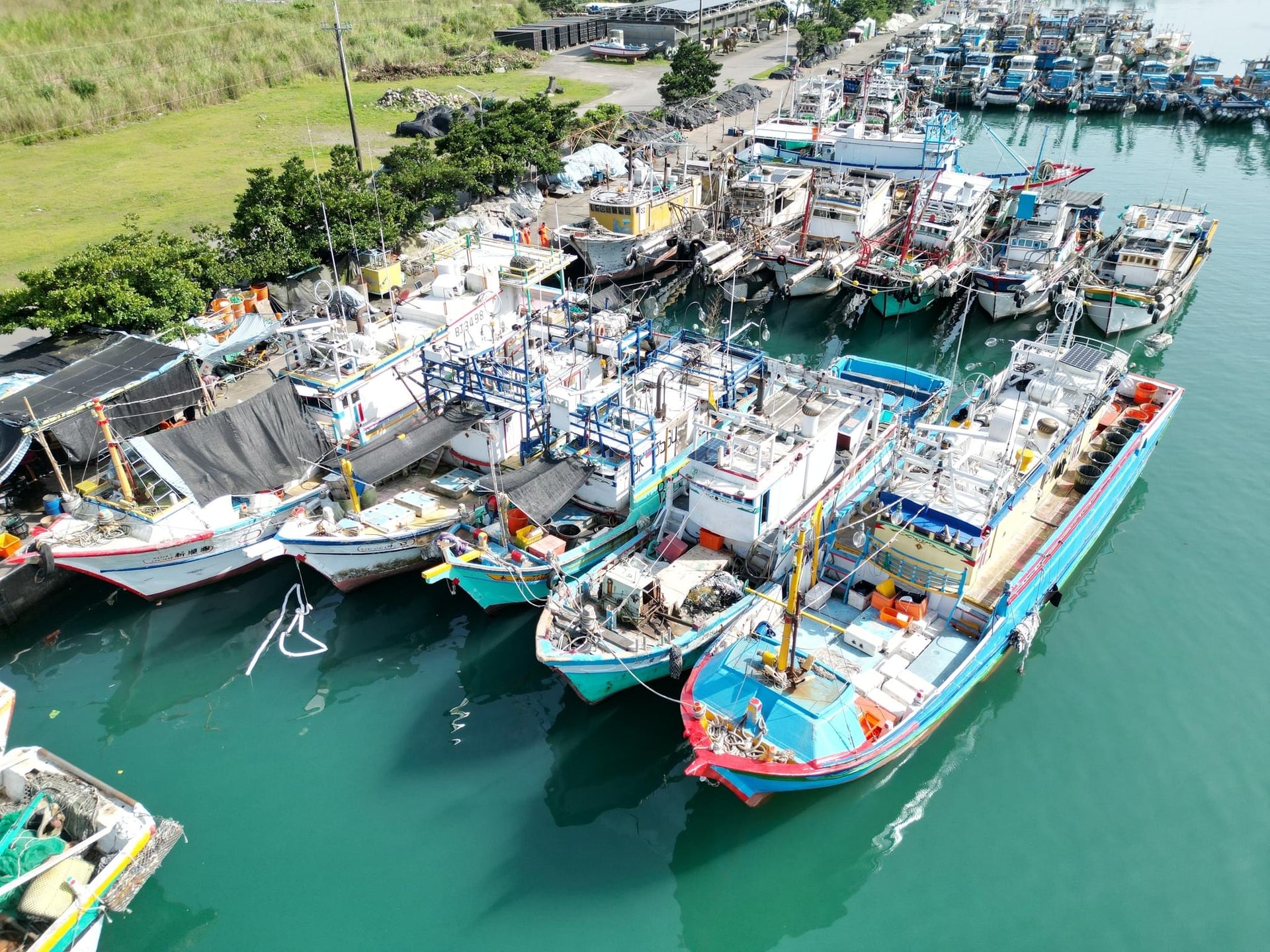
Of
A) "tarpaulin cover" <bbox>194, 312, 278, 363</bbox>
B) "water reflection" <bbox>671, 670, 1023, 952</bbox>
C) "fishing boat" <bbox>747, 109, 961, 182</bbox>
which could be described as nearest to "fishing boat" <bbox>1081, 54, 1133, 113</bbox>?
"fishing boat" <bbox>747, 109, 961, 182</bbox>

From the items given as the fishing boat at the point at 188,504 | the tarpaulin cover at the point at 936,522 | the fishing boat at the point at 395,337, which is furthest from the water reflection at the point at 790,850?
the fishing boat at the point at 395,337

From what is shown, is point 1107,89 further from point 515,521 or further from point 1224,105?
point 515,521

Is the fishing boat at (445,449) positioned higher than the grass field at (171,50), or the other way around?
the grass field at (171,50)

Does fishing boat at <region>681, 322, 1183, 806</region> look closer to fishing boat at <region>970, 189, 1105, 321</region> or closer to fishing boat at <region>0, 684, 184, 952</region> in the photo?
fishing boat at <region>0, 684, 184, 952</region>

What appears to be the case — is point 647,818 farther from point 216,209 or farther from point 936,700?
point 216,209

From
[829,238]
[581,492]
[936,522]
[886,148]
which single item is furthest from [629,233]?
[936,522]

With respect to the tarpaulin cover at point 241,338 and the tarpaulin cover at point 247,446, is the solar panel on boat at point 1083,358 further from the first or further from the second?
the tarpaulin cover at point 241,338
